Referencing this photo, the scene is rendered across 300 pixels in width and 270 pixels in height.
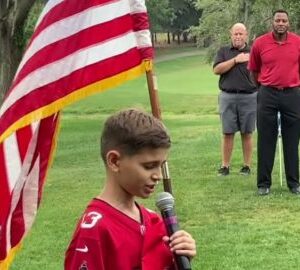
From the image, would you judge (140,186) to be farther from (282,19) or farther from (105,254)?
(282,19)

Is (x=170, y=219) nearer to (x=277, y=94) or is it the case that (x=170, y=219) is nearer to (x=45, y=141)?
(x=45, y=141)

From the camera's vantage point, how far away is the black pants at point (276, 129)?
8.75 metres

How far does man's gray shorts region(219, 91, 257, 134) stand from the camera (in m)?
10.4

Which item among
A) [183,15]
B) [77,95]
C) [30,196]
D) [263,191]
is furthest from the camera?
[183,15]

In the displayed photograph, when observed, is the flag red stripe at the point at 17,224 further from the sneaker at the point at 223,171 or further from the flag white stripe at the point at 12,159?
the sneaker at the point at 223,171

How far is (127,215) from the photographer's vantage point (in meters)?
2.88

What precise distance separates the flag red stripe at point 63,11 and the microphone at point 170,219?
4.54 feet

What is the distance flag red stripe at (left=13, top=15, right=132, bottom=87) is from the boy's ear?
42.8 inches

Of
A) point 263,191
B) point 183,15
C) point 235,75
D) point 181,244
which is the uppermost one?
point 181,244

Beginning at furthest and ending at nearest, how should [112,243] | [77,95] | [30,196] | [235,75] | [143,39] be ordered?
1. [235,75]
2. [143,39]
3. [77,95]
4. [30,196]
5. [112,243]

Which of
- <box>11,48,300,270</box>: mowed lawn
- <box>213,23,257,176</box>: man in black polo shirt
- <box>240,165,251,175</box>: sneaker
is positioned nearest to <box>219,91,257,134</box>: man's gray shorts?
<box>213,23,257,176</box>: man in black polo shirt

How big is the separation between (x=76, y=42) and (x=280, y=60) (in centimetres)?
508

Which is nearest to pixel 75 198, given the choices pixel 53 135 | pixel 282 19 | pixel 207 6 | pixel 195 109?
pixel 282 19

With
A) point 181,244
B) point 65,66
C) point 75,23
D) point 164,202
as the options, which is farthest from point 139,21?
point 181,244
